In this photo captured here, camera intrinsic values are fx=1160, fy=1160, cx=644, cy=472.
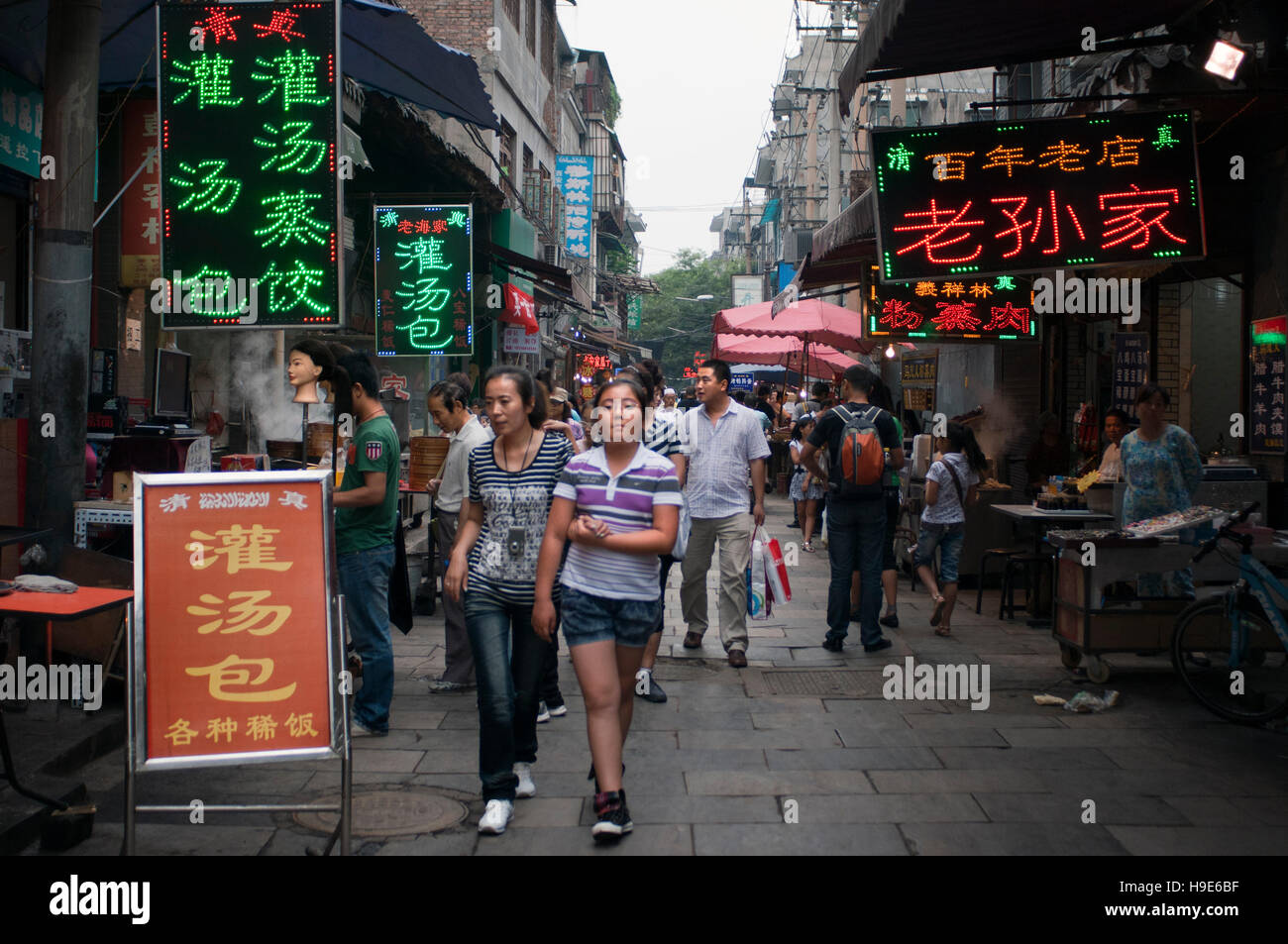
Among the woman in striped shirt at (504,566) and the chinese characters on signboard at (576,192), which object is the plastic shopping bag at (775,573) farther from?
the chinese characters on signboard at (576,192)

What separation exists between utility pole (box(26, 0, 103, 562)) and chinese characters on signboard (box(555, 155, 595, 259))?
26.9 m

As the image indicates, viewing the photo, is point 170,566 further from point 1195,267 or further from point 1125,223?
point 1195,267

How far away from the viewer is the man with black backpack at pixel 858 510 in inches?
327

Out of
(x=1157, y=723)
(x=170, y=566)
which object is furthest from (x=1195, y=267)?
(x=170, y=566)

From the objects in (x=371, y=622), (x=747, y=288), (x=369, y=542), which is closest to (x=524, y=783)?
(x=371, y=622)

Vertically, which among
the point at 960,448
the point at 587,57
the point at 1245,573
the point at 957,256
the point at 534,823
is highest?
the point at 587,57

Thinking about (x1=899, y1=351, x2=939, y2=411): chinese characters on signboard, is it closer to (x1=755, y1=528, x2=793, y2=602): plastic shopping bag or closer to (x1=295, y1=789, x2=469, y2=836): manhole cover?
(x1=755, y1=528, x2=793, y2=602): plastic shopping bag

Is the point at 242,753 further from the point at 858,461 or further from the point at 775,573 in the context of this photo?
the point at 858,461

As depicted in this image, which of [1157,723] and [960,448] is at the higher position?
[960,448]

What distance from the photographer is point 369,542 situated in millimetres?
6086

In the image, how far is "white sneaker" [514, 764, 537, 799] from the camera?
520 centimetres

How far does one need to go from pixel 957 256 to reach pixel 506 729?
4.15m

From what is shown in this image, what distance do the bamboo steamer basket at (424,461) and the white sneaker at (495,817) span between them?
5634mm

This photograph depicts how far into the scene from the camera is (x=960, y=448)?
385 inches
